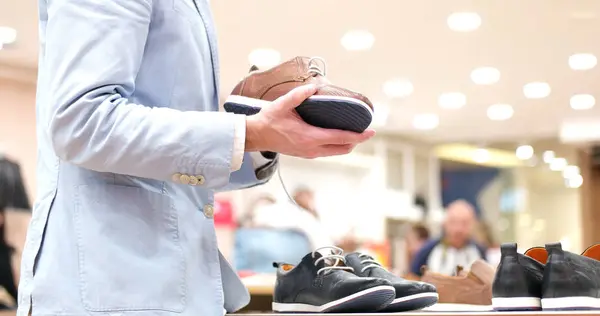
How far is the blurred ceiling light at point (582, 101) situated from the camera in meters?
7.88

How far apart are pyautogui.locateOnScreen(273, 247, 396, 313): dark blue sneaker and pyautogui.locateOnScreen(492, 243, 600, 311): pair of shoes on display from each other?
20 centimetres

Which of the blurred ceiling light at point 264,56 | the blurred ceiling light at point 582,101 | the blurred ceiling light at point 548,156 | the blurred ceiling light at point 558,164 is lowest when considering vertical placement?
the blurred ceiling light at point 558,164

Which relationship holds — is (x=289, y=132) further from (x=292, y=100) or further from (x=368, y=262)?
(x=368, y=262)

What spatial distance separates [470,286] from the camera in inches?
67.4

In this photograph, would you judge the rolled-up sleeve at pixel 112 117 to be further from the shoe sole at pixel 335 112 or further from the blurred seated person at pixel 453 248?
the blurred seated person at pixel 453 248

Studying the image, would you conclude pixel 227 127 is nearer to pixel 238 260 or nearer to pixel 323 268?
pixel 323 268

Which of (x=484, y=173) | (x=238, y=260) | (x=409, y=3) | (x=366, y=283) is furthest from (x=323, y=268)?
(x=484, y=173)

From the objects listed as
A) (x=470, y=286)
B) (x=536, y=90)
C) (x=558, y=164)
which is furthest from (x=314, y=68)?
(x=558, y=164)

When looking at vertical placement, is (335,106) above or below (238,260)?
above

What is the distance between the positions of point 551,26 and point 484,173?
19.6ft

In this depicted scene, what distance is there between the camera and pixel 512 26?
5.71 m

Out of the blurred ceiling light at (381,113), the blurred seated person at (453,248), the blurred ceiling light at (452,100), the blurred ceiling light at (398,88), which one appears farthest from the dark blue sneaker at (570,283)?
the blurred ceiling light at (381,113)

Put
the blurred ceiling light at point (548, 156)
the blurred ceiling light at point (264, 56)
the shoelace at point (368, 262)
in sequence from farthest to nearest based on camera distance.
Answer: the blurred ceiling light at point (548, 156) < the blurred ceiling light at point (264, 56) < the shoelace at point (368, 262)

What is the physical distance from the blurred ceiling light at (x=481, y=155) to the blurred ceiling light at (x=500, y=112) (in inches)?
76.5
